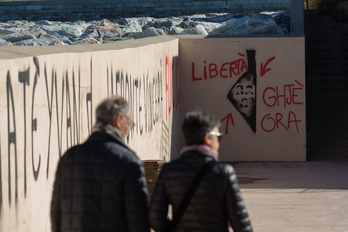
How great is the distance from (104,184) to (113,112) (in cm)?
37

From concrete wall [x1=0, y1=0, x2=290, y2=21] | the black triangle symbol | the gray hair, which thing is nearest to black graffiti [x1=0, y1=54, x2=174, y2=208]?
the gray hair

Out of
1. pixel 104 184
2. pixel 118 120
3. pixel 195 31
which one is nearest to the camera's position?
pixel 104 184

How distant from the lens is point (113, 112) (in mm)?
2650

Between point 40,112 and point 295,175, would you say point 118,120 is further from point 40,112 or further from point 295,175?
point 295,175

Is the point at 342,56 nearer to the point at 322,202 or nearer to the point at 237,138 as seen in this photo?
the point at 237,138

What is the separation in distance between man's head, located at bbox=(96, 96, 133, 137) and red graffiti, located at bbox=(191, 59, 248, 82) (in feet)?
29.0

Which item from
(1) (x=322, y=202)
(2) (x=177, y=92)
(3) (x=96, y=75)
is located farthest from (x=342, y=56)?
(3) (x=96, y=75)

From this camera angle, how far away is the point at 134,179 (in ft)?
8.39

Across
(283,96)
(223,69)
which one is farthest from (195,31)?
(283,96)

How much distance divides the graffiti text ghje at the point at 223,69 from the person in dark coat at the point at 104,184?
29.2ft

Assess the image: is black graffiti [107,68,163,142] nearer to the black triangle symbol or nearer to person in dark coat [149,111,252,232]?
Result: person in dark coat [149,111,252,232]

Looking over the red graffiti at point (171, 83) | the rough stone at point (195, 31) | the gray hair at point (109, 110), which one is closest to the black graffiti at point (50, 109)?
the gray hair at point (109, 110)

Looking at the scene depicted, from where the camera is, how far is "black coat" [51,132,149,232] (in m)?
2.55

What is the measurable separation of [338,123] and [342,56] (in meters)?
2.19
